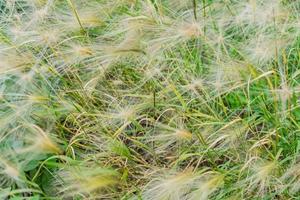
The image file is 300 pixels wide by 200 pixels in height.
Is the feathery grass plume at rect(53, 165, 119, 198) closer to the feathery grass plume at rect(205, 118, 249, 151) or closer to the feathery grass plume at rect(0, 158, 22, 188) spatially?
the feathery grass plume at rect(0, 158, 22, 188)


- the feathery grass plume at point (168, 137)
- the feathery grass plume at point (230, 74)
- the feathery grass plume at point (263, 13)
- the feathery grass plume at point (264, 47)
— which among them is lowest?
the feathery grass plume at point (168, 137)

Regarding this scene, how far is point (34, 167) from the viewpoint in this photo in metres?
1.67

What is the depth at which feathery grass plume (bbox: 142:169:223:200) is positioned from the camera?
1397mm

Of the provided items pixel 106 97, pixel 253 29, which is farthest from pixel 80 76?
pixel 253 29

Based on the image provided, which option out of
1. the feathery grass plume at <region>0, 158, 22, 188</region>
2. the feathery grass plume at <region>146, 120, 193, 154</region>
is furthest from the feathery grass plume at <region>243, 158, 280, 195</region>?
the feathery grass plume at <region>0, 158, 22, 188</region>

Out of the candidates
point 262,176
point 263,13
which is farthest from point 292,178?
point 263,13

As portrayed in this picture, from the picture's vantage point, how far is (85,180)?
1.48 m

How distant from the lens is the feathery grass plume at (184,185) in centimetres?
140

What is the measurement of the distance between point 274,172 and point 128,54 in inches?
17.7

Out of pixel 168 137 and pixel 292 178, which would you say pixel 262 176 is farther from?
pixel 168 137

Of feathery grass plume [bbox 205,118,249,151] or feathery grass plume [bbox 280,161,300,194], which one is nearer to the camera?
feathery grass plume [bbox 280,161,300,194]

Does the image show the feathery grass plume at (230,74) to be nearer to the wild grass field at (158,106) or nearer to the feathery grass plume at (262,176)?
the wild grass field at (158,106)

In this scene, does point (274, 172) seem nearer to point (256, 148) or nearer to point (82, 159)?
point (256, 148)

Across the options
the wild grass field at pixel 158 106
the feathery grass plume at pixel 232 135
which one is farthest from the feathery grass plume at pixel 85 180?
the feathery grass plume at pixel 232 135
